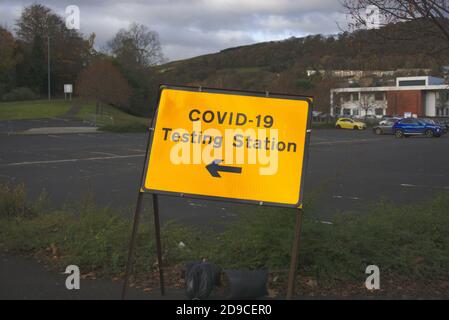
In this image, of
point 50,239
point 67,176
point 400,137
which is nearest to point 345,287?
point 50,239

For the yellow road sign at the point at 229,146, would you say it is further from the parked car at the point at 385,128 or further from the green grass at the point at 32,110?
the green grass at the point at 32,110

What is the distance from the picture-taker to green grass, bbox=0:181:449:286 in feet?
19.2

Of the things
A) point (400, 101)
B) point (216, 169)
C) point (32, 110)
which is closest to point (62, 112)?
point (32, 110)

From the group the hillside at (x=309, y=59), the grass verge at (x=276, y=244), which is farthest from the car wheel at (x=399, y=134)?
the grass verge at (x=276, y=244)

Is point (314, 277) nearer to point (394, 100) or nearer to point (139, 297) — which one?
point (139, 297)

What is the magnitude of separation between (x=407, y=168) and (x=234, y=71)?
23.8ft

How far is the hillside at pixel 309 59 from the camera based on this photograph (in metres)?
8.35

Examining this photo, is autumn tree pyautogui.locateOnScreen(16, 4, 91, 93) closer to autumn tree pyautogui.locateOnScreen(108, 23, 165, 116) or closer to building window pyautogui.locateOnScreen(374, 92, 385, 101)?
autumn tree pyautogui.locateOnScreen(108, 23, 165, 116)

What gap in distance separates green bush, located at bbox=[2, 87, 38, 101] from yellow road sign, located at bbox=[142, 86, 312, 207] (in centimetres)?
7611

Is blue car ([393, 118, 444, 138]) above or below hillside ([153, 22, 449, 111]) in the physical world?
below

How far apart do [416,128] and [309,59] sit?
32460 mm

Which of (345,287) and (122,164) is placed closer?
(345,287)

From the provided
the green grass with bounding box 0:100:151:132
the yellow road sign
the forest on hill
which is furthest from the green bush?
the yellow road sign

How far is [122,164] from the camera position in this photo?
20078mm
